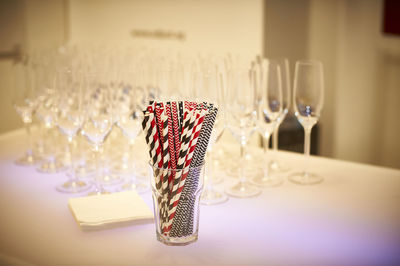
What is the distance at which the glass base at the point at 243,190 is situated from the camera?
137 centimetres

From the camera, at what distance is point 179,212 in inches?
42.7

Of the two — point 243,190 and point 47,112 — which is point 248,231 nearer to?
point 243,190

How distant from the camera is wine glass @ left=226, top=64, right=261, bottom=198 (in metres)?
1.42

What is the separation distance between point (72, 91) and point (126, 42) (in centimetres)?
242

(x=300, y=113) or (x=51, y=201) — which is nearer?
(x=51, y=201)

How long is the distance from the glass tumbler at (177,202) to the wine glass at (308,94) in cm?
47

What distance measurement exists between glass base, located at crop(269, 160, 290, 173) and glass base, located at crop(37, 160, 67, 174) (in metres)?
0.65

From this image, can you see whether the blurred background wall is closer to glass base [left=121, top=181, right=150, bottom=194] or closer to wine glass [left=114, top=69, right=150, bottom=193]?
wine glass [left=114, top=69, right=150, bottom=193]

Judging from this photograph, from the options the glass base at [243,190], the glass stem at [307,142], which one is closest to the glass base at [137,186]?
the glass base at [243,190]

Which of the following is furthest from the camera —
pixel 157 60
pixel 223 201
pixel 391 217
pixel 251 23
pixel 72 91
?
pixel 251 23

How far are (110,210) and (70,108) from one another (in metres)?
0.38

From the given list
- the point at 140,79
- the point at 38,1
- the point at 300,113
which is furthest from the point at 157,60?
the point at 38,1

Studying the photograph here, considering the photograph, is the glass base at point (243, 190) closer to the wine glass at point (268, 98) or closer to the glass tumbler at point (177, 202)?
the wine glass at point (268, 98)

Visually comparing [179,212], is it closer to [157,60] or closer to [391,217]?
[391,217]
